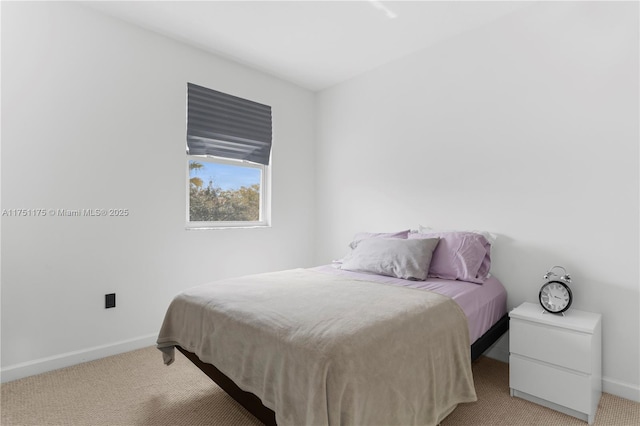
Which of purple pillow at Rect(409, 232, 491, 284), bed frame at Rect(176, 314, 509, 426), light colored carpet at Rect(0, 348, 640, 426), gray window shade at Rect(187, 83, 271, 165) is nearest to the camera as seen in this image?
bed frame at Rect(176, 314, 509, 426)

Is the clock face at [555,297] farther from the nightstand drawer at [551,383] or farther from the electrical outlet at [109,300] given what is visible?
the electrical outlet at [109,300]

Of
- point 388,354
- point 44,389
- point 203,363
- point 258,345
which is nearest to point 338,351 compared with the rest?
point 388,354

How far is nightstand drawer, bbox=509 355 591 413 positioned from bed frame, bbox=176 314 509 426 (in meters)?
0.21

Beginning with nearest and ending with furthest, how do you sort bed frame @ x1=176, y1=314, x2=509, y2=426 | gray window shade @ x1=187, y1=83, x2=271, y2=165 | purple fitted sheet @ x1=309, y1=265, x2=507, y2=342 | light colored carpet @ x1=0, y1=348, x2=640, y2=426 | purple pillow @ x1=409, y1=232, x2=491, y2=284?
bed frame @ x1=176, y1=314, x2=509, y2=426 → light colored carpet @ x1=0, y1=348, x2=640, y2=426 → purple fitted sheet @ x1=309, y1=265, x2=507, y2=342 → purple pillow @ x1=409, y1=232, x2=491, y2=284 → gray window shade @ x1=187, y1=83, x2=271, y2=165

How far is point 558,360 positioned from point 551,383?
15 centimetres

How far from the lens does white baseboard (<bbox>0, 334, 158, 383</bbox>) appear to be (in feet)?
7.29

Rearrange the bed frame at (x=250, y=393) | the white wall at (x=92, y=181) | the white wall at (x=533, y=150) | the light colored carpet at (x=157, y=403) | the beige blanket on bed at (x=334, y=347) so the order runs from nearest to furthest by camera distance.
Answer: the beige blanket on bed at (x=334, y=347)
the bed frame at (x=250, y=393)
the light colored carpet at (x=157, y=403)
the white wall at (x=533, y=150)
the white wall at (x=92, y=181)

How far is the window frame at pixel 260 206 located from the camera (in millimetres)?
3165

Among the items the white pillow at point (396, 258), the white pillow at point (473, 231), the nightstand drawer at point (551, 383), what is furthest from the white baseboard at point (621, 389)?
the white pillow at point (396, 258)

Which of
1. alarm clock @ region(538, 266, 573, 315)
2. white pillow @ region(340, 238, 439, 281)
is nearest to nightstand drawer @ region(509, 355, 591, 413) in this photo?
alarm clock @ region(538, 266, 573, 315)

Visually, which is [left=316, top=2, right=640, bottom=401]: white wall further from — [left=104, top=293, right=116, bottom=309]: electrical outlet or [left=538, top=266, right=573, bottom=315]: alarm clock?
[left=104, top=293, right=116, bottom=309]: electrical outlet

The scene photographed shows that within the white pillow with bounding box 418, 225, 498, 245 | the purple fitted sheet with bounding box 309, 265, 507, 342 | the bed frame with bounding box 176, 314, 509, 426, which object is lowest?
the bed frame with bounding box 176, 314, 509, 426

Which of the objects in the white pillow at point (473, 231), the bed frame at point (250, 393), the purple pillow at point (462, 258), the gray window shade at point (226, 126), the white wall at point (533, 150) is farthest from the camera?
the gray window shade at point (226, 126)

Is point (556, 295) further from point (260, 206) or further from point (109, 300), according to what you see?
point (109, 300)
